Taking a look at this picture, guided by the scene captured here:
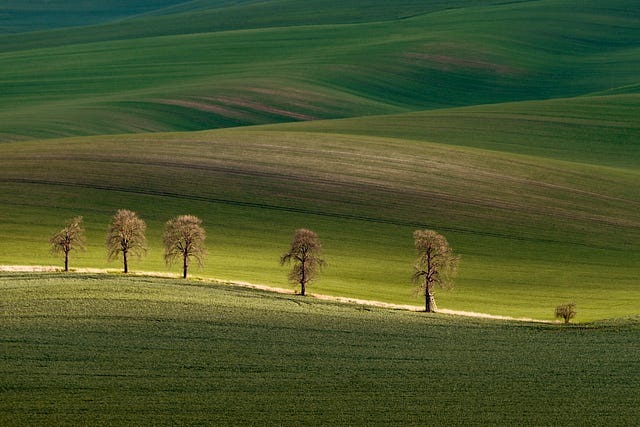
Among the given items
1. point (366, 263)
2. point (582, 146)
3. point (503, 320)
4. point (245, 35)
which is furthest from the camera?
point (245, 35)

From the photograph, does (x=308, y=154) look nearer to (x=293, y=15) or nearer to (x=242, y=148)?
(x=242, y=148)

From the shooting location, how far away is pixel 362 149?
71.8m

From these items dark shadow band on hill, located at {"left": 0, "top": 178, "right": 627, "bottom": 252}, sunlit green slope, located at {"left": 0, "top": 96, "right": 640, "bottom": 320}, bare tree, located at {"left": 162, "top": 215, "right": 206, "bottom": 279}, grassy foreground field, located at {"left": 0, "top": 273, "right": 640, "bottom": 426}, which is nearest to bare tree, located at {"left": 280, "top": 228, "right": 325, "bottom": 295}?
sunlit green slope, located at {"left": 0, "top": 96, "right": 640, "bottom": 320}

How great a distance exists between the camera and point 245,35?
5246 inches

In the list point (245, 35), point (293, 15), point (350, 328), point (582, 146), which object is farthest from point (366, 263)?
point (293, 15)

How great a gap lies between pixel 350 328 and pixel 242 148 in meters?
35.2

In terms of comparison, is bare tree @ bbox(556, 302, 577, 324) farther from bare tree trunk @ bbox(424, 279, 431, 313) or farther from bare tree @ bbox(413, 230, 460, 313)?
bare tree @ bbox(413, 230, 460, 313)

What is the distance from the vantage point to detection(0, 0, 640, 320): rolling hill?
2111 inches

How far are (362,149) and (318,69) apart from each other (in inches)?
1665

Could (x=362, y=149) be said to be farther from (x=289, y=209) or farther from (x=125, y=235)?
(x=125, y=235)

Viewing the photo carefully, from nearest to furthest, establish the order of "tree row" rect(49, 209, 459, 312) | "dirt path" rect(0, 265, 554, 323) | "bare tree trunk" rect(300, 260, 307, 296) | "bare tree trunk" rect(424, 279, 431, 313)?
"dirt path" rect(0, 265, 554, 323) → "bare tree trunk" rect(424, 279, 431, 313) → "bare tree trunk" rect(300, 260, 307, 296) → "tree row" rect(49, 209, 459, 312)

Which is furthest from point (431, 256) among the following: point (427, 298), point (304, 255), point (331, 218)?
point (331, 218)

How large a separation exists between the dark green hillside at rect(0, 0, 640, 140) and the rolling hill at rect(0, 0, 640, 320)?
33 cm

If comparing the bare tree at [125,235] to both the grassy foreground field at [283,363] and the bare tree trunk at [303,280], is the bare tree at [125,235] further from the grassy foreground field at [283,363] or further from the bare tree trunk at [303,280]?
the bare tree trunk at [303,280]
